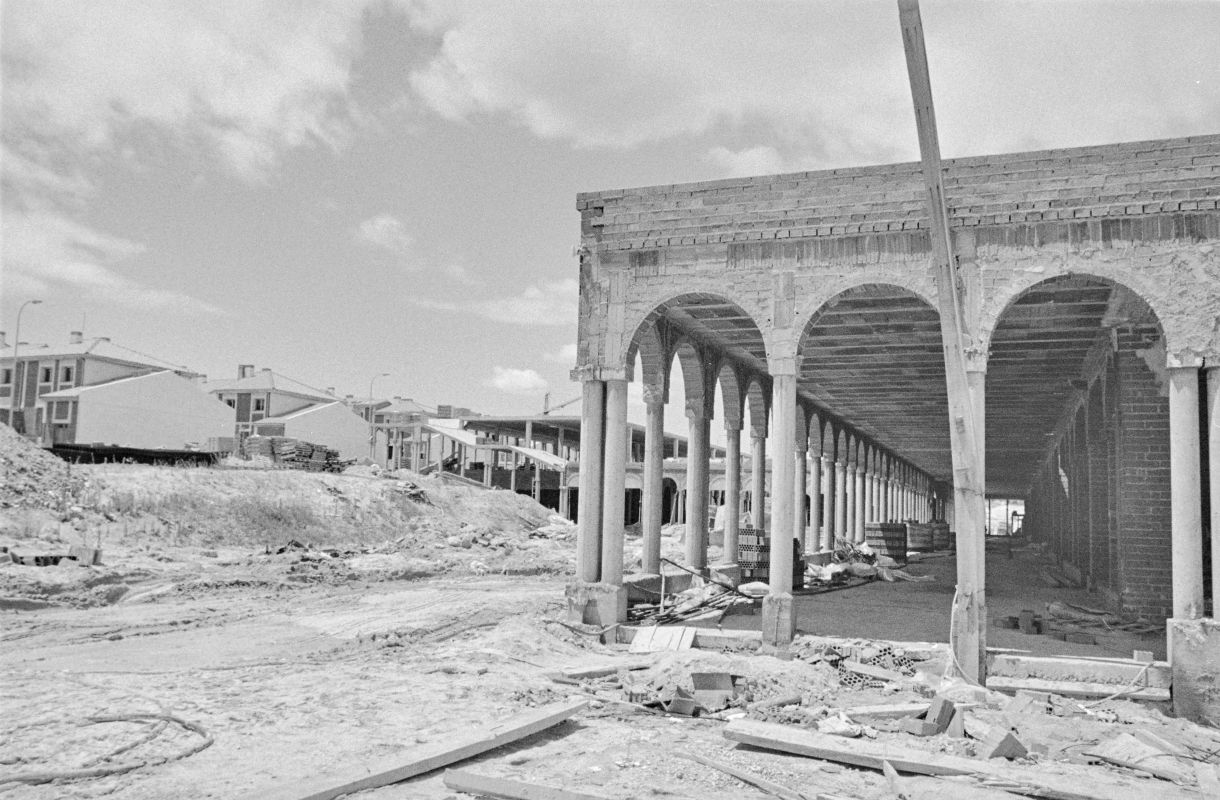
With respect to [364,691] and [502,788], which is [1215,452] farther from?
[364,691]

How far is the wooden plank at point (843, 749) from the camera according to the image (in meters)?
7.37

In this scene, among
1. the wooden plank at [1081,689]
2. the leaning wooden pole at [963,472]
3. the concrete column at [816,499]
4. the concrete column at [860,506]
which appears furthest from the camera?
the concrete column at [860,506]

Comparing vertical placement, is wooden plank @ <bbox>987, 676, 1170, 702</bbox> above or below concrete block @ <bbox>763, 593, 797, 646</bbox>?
below

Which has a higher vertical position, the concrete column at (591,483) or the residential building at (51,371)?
the residential building at (51,371)

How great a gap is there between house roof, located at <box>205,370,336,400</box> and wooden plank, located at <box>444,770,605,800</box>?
55.9 meters

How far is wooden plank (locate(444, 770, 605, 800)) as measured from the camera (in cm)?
647

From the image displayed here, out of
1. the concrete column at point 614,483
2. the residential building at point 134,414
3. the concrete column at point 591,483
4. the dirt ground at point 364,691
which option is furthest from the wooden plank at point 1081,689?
the residential building at point 134,414

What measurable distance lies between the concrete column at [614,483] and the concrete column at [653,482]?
2.88m

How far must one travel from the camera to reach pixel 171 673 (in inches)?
426

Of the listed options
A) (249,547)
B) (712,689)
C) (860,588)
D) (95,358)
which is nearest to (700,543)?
(860,588)

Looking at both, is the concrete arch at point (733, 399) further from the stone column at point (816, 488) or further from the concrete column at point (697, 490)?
the stone column at point (816, 488)

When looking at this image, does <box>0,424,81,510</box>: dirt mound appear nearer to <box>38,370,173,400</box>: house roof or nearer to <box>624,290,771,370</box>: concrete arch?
<box>38,370,173,400</box>: house roof

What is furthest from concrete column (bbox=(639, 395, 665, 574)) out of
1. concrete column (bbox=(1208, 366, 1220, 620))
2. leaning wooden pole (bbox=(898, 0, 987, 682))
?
concrete column (bbox=(1208, 366, 1220, 620))

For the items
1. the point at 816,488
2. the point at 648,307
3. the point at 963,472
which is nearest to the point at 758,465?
the point at 816,488
